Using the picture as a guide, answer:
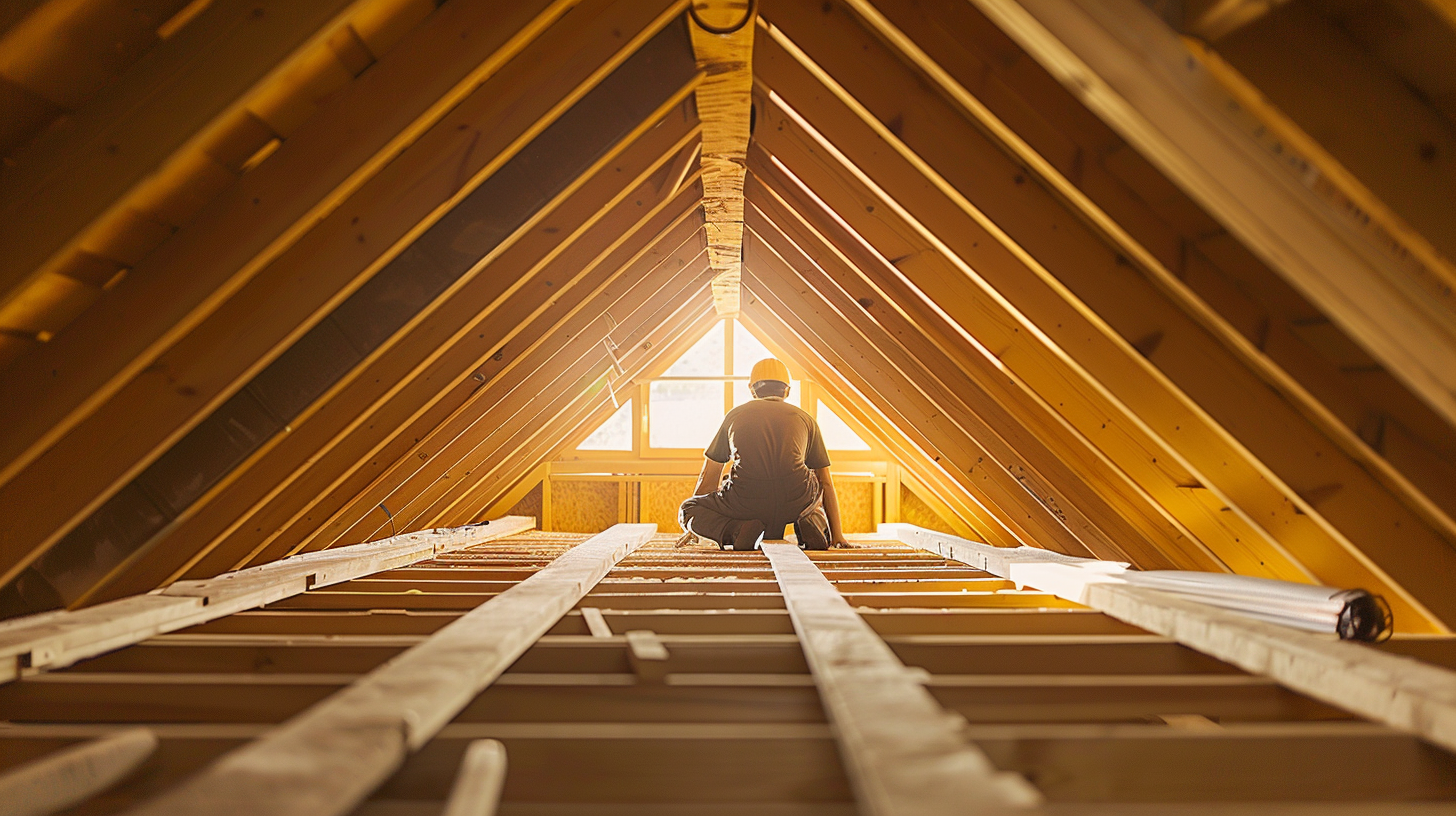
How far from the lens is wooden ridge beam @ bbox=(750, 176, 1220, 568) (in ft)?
11.7

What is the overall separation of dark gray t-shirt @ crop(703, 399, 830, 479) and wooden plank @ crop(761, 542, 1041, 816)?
2.66m

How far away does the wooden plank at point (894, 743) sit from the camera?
2.93 feet

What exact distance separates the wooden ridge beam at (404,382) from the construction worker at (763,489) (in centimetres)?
149

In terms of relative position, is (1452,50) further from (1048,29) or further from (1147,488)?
(1147,488)

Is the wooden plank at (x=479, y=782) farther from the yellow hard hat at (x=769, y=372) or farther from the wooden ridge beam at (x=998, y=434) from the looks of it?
the yellow hard hat at (x=769, y=372)

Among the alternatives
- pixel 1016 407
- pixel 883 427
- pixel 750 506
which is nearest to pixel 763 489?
pixel 750 506

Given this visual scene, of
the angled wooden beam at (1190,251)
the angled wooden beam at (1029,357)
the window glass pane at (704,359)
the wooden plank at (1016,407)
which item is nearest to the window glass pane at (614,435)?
the window glass pane at (704,359)

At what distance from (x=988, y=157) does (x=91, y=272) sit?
2.27m

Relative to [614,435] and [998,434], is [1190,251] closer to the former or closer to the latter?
[998,434]

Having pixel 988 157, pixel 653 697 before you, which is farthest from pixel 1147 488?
pixel 653 697

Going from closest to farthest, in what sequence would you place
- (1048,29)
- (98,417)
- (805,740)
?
(805,740)
(1048,29)
(98,417)

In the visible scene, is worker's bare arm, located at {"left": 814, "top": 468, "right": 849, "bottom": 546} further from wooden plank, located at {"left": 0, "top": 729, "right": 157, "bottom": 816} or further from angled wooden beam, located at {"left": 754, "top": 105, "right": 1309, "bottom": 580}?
wooden plank, located at {"left": 0, "top": 729, "right": 157, "bottom": 816}

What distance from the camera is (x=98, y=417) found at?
1924 mm

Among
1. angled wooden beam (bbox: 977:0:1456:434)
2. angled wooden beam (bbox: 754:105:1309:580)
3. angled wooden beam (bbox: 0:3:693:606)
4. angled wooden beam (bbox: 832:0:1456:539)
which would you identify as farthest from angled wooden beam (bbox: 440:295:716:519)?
angled wooden beam (bbox: 977:0:1456:434)
